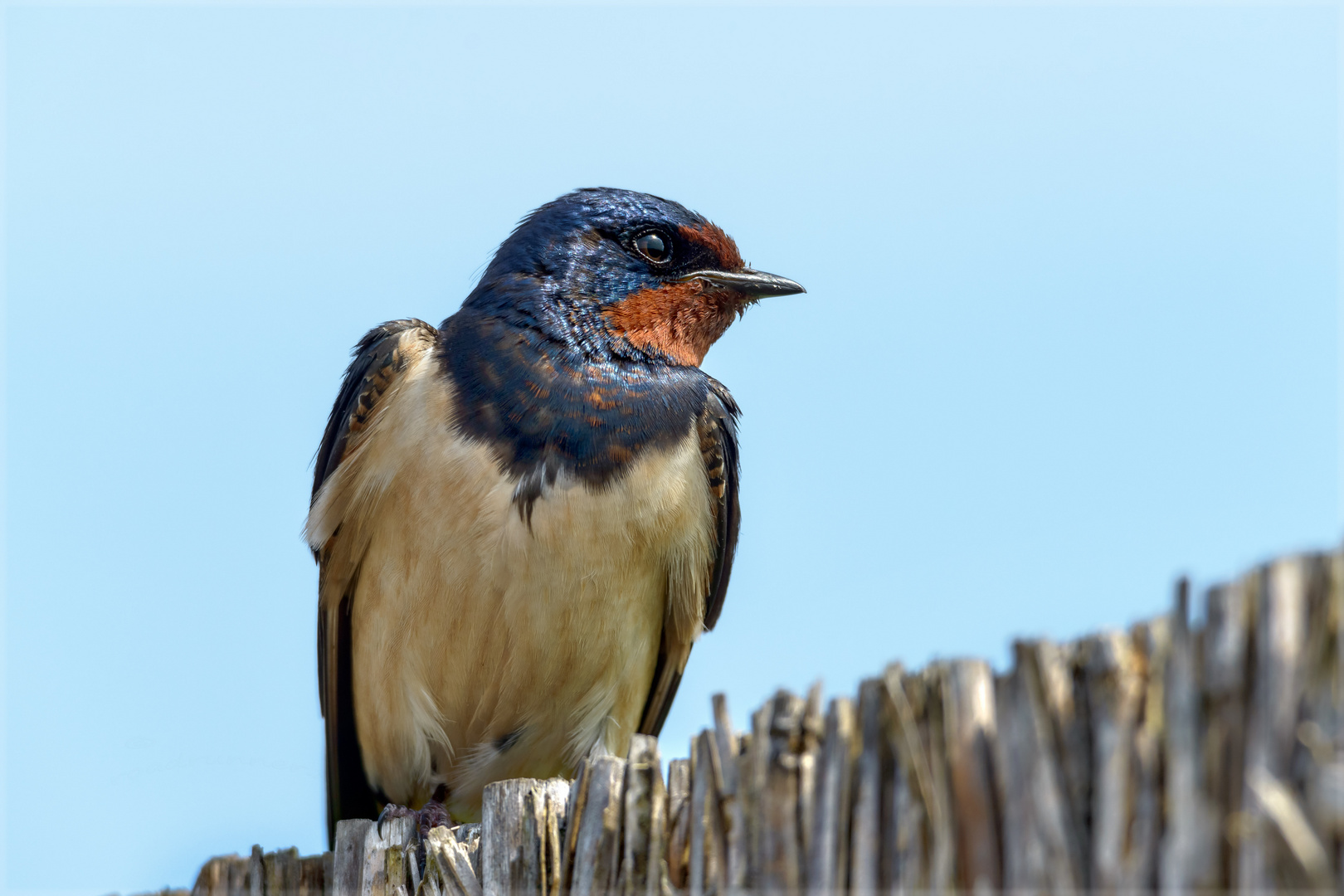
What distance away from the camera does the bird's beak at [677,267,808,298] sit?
5.51 metres

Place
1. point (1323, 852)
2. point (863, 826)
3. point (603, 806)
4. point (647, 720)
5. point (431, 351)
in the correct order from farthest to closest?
point (647, 720)
point (431, 351)
point (603, 806)
point (863, 826)
point (1323, 852)

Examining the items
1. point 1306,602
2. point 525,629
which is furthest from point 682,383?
point 1306,602

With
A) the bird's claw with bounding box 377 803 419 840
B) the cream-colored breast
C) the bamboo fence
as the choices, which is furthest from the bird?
the bamboo fence

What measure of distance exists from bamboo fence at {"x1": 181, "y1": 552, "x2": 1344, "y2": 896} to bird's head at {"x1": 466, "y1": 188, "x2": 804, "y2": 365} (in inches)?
92.1

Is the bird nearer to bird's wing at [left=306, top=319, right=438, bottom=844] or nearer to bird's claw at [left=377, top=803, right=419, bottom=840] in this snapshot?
bird's wing at [left=306, top=319, right=438, bottom=844]

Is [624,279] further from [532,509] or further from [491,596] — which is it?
[491,596]

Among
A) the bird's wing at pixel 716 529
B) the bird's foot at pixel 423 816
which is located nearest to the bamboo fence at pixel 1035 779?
the bird's foot at pixel 423 816

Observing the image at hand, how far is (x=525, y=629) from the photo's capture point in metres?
4.77

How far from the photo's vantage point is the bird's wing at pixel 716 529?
5.20 meters

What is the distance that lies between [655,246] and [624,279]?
0.28 m

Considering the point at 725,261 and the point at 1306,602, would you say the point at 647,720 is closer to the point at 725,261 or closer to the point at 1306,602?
the point at 725,261

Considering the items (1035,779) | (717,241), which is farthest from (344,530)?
(1035,779)

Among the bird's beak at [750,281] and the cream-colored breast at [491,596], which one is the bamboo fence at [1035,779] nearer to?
the cream-colored breast at [491,596]

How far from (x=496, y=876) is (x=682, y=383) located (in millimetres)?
2285
